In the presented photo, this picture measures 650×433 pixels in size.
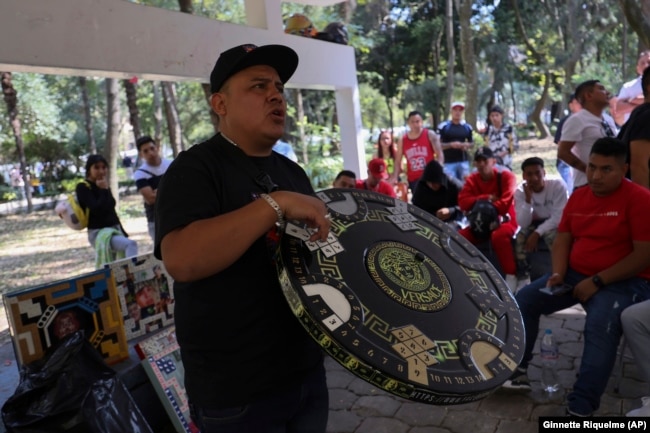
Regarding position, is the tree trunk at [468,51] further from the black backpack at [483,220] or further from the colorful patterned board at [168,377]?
the colorful patterned board at [168,377]

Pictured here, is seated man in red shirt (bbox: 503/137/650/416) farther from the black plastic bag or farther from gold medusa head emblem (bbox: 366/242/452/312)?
the black plastic bag

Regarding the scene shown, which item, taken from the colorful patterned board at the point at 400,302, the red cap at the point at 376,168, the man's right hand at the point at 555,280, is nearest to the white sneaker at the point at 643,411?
the man's right hand at the point at 555,280

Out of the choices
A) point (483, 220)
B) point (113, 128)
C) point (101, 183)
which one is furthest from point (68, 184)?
point (483, 220)

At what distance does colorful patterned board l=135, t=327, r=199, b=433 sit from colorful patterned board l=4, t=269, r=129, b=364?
0.63 ft

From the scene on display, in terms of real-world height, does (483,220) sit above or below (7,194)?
below

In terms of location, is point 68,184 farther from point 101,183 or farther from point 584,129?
point 584,129

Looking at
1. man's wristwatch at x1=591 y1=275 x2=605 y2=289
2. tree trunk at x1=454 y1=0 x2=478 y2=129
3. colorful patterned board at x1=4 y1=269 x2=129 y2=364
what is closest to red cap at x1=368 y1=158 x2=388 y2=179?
man's wristwatch at x1=591 y1=275 x2=605 y2=289

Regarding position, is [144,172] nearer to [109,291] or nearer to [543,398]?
[109,291]

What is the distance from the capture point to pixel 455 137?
8.32 metres

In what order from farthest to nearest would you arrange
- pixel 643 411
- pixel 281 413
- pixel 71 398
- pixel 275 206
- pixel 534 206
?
1. pixel 534 206
2. pixel 643 411
3. pixel 71 398
4. pixel 281 413
5. pixel 275 206

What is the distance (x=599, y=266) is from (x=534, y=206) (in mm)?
1575

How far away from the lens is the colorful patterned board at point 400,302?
1.34 m

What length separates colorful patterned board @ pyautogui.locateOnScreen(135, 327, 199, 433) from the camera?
10.2 ft

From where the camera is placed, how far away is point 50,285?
2.91 meters
